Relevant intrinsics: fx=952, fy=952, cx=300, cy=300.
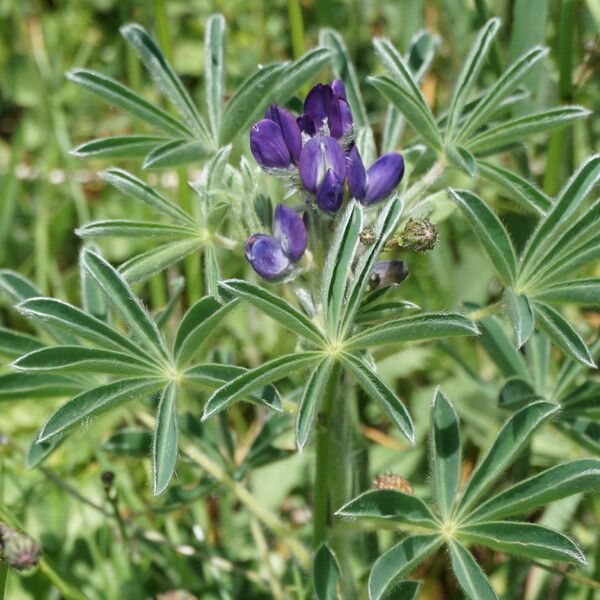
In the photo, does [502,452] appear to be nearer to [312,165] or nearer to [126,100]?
[312,165]

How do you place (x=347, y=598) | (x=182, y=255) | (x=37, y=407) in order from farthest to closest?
(x=37, y=407) → (x=347, y=598) → (x=182, y=255)

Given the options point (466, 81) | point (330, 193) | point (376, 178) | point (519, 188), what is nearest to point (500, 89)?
point (466, 81)

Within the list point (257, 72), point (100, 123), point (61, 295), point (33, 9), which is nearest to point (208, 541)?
point (61, 295)

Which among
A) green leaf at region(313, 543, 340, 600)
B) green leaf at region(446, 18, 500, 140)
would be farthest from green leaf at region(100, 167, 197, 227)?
green leaf at region(313, 543, 340, 600)

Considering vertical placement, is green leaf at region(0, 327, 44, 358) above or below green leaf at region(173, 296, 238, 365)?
below

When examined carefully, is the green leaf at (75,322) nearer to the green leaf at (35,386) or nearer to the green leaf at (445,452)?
the green leaf at (35,386)

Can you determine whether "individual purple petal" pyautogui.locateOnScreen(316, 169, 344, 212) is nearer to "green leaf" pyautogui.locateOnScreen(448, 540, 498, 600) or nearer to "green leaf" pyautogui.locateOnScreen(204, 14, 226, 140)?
"green leaf" pyautogui.locateOnScreen(204, 14, 226, 140)

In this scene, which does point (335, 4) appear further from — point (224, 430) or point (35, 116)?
point (224, 430)

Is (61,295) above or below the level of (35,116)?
below
